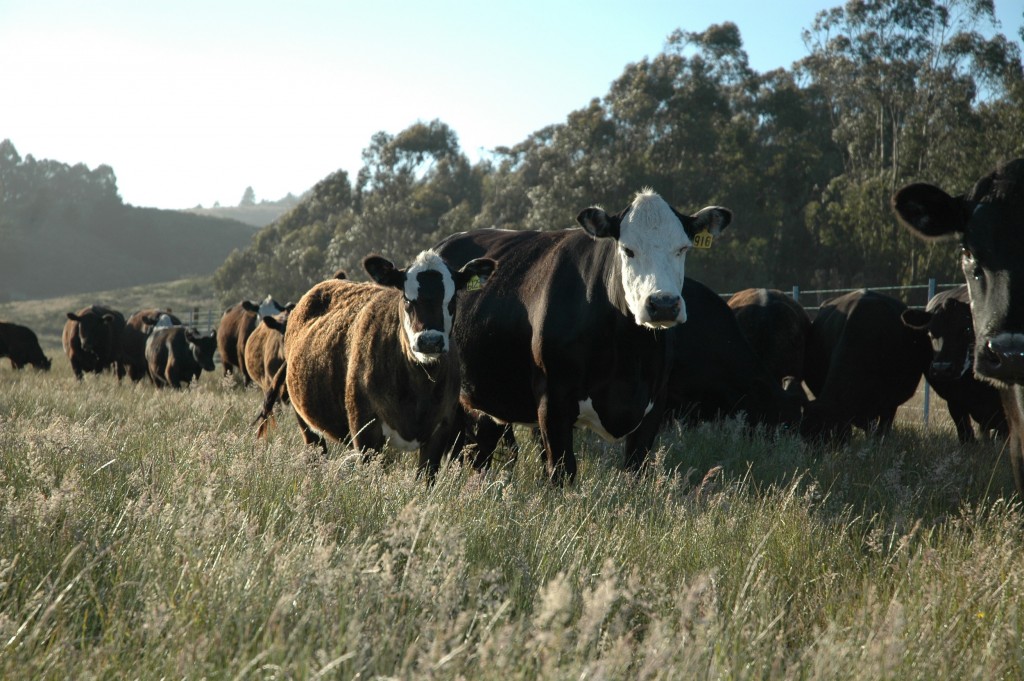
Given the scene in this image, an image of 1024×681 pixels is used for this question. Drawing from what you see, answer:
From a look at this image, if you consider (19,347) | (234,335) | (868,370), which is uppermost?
(868,370)

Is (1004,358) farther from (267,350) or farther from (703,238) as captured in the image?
(267,350)

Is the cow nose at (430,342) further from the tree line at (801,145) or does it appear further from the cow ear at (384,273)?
the tree line at (801,145)

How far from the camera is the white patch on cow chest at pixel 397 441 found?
5941 mm

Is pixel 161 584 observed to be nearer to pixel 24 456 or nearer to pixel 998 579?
pixel 24 456

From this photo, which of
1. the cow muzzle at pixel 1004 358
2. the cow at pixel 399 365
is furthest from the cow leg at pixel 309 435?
the cow muzzle at pixel 1004 358

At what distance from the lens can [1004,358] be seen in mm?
3648

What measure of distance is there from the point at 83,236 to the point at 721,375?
9879 centimetres

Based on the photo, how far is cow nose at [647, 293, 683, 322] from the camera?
5.49m

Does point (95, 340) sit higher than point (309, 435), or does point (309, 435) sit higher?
point (309, 435)

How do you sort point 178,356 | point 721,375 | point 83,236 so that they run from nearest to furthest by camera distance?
point 721,375, point 178,356, point 83,236

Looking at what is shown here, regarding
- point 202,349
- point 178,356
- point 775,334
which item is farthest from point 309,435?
point 202,349

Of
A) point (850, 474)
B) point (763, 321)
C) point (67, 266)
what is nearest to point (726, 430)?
point (850, 474)

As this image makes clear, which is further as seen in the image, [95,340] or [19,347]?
[19,347]

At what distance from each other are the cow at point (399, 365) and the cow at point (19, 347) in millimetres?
18258
